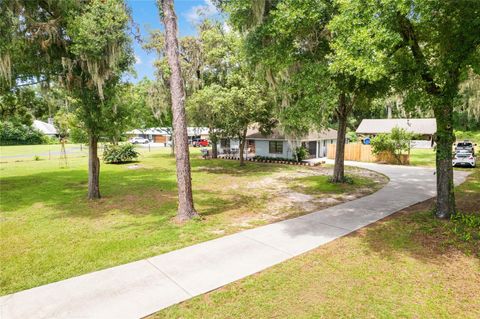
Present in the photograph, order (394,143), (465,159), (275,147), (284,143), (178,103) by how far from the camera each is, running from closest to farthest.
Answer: (178,103) < (465,159) < (394,143) < (284,143) < (275,147)

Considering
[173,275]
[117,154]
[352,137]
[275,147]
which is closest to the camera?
[173,275]

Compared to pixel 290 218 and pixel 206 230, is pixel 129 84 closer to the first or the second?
pixel 206 230

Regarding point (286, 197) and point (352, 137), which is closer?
point (286, 197)

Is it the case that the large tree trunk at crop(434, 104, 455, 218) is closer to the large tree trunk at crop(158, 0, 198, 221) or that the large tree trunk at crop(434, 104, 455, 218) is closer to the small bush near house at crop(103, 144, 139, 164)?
the large tree trunk at crop(158, 0, 198, 221)

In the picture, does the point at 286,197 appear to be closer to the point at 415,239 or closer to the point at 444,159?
the point at 415,239

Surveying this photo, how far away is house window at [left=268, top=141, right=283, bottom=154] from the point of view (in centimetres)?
2714

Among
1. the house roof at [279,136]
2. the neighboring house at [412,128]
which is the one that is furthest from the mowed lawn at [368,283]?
the neighboring house at [412,128]

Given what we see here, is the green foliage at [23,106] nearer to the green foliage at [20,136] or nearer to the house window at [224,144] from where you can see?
the house window at [224,144]

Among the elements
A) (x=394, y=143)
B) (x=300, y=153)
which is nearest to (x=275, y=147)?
(x=300, y=153)

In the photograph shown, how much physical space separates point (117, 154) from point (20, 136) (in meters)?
40.5

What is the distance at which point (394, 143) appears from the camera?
913 inches

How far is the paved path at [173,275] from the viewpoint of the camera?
4.46 meters

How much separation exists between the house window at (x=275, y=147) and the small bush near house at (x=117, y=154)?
1369 cm

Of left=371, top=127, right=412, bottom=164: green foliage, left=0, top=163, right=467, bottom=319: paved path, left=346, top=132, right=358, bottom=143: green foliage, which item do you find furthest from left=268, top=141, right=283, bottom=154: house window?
left=346, top=132, right=358, bottom=143: green foliage
